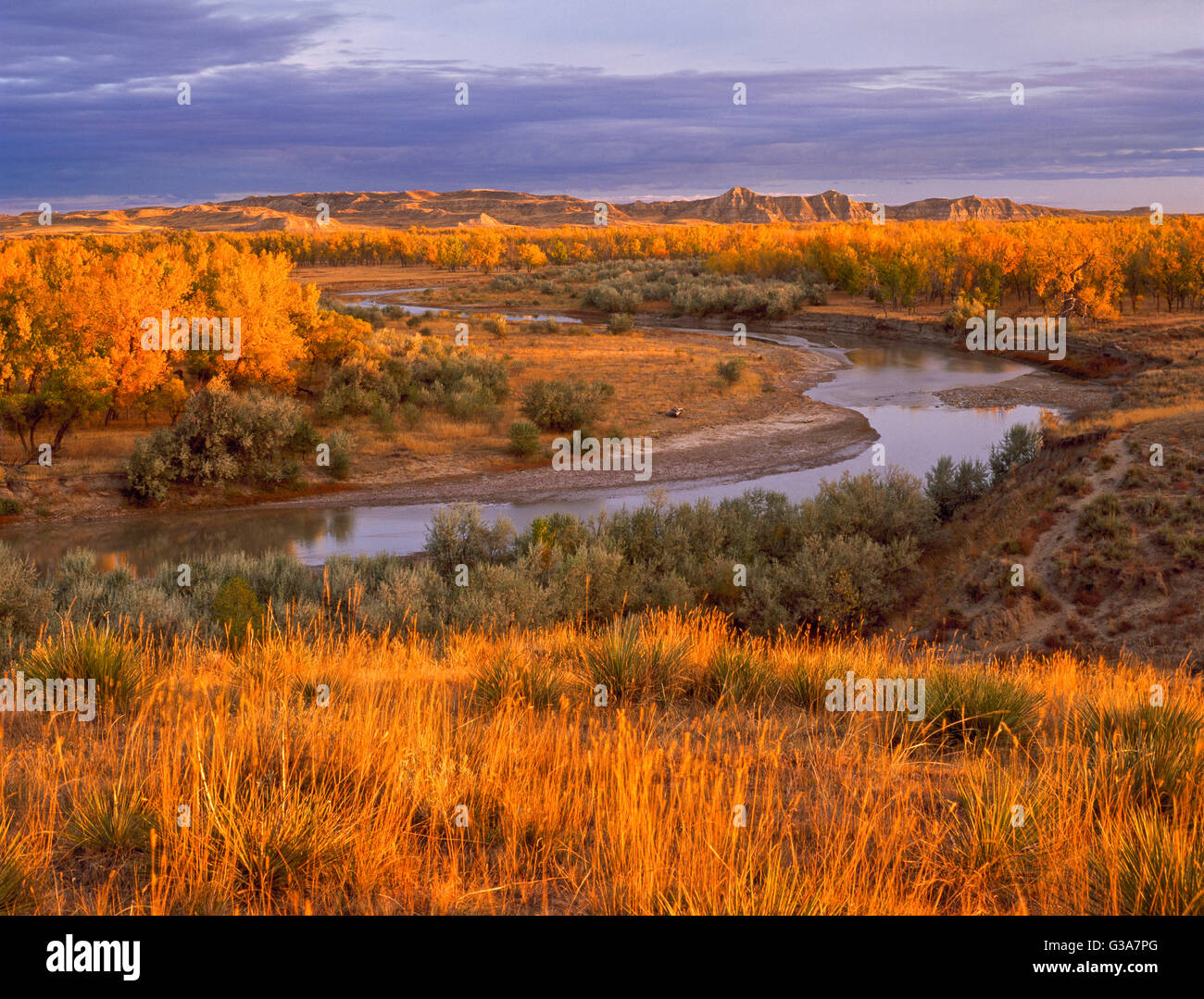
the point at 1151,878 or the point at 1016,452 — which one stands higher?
the point at 1016,452

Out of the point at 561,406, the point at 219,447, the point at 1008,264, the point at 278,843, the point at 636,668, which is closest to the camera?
the point at 278,843

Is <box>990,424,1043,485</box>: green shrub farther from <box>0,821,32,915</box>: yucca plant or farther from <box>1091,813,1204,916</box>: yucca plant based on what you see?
<box>0,821,32,915</box>: yucca plant

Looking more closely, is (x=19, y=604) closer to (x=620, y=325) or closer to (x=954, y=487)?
(x=954, y=487)

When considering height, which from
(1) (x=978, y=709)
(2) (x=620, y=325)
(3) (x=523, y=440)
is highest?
(2) (x=620, y=325)

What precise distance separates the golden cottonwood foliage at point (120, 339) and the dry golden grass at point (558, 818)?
74.0 feet

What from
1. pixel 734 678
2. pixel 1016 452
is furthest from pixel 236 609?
pixel 1016 452

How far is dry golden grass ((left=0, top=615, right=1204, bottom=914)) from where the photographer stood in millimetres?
3135

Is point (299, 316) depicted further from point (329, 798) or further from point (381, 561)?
point (329, 798)

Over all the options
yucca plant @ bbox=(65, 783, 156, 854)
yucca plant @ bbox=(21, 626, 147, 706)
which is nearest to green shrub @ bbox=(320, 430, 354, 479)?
yucca plant @ bbox=(21, 626, 147, 706)

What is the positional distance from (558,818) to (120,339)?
25949 millimetres

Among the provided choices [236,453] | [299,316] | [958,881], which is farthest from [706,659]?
[299,316]

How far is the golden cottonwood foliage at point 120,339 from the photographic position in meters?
24.4

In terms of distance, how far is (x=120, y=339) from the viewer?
25.4 meters

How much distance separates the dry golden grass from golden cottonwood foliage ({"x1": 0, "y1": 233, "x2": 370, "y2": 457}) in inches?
888
